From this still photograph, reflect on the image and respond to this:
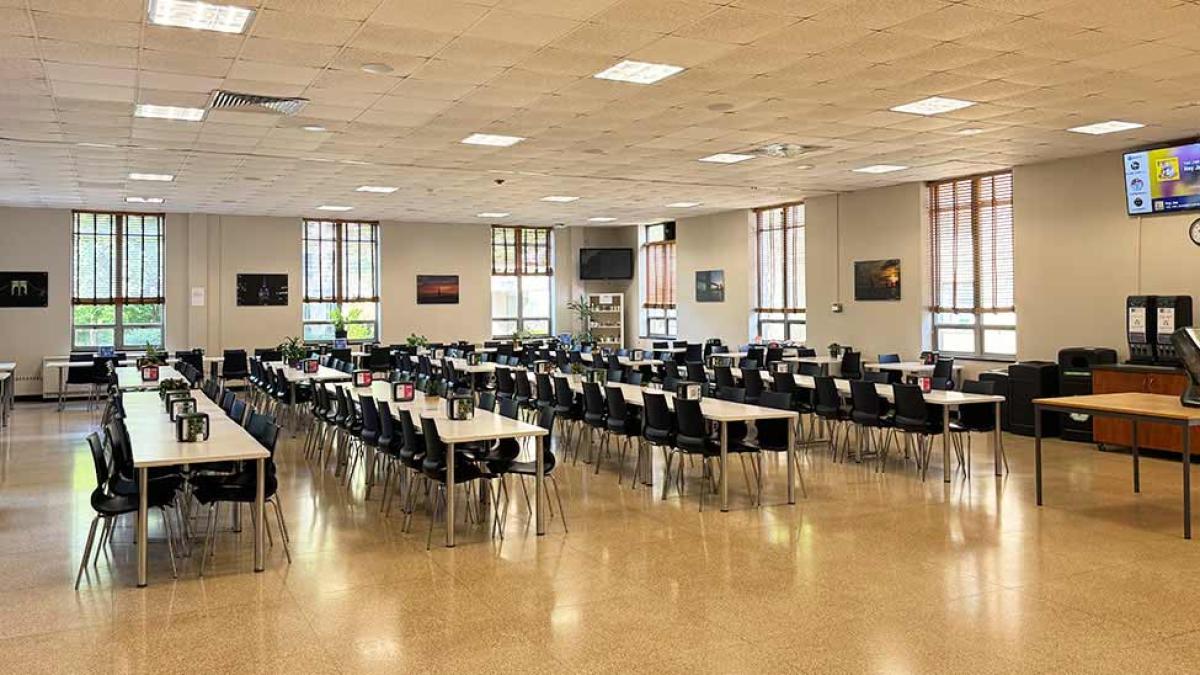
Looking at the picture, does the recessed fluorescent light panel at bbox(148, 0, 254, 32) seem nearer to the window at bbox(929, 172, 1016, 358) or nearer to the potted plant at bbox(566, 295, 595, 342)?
the window at bbox(929, 172, 1016, 358)

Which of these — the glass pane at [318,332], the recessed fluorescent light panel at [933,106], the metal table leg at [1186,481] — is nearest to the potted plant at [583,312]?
the glass pane at [318,332]

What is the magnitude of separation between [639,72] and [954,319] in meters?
8.24

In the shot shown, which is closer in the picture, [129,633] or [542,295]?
[129,633]

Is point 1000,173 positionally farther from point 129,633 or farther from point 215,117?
point 129,633

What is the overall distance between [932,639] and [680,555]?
6.17 ft

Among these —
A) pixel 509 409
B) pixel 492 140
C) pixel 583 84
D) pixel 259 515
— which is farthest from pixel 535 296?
pixel 259 515

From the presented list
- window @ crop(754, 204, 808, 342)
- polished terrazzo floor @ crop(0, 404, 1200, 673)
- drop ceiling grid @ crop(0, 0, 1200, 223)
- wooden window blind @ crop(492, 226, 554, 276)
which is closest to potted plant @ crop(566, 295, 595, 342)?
wooden window blind @ crop(492, 226, 554, 276)

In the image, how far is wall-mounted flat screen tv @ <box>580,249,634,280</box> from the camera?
2147 centimetres

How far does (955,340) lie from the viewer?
13.7 meters

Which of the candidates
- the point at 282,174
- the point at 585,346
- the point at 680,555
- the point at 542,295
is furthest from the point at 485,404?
the point at 542,295

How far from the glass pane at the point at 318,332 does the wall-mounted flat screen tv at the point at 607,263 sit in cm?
569

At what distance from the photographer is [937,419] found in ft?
28.8

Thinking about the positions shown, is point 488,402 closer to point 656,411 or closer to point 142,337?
point 656,411

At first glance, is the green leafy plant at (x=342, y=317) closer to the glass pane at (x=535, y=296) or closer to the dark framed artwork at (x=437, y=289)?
the dark framed artwork at (x=437, y=289)
